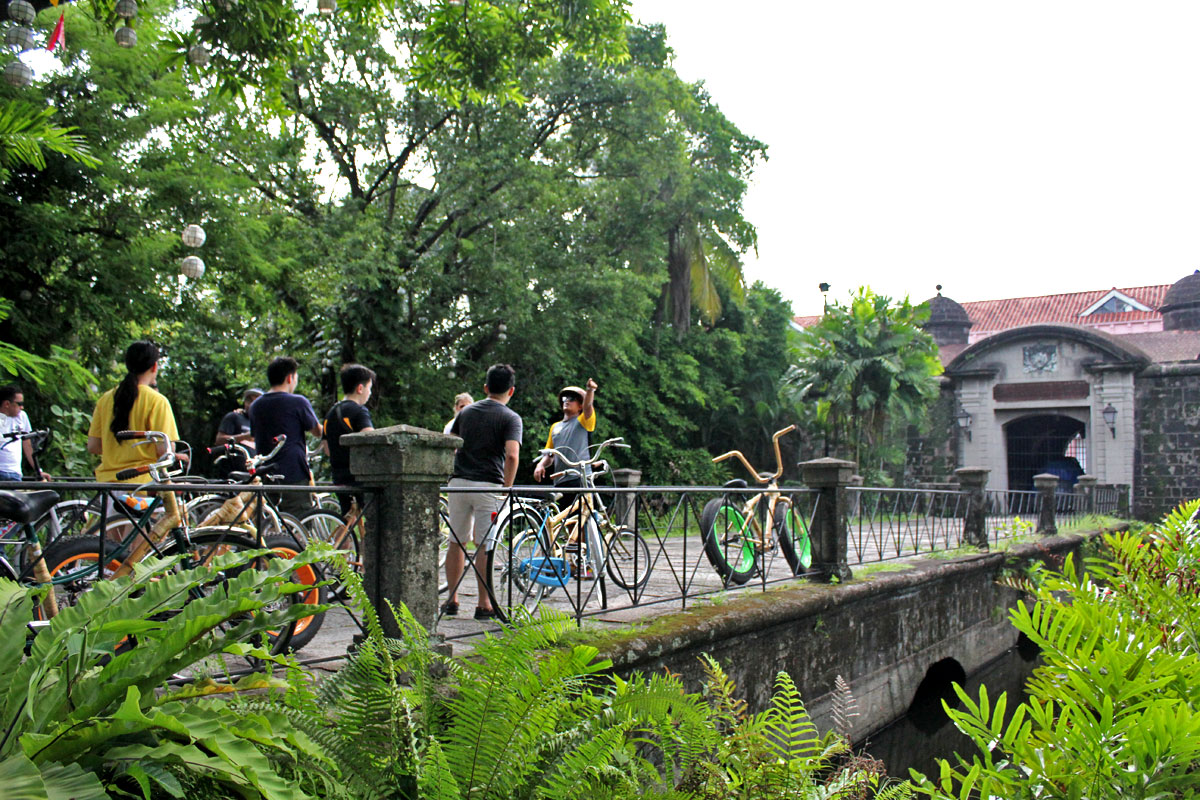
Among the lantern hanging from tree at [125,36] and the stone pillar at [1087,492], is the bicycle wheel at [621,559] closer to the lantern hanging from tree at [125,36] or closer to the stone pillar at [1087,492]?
the lantern hanging from tree at [125,36]

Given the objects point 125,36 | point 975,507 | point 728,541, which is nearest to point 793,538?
point 728,541

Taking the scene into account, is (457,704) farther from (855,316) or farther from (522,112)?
(855,316)

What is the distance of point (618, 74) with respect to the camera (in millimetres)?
15789

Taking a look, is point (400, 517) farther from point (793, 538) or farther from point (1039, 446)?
point (1039, 446)

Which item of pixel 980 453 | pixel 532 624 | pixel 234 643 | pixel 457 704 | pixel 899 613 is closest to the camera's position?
pixel 234 643

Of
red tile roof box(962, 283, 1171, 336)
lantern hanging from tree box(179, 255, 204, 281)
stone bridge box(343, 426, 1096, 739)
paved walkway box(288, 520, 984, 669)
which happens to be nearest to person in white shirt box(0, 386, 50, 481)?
lantern hanging from tree box(179, 255, 204, 281)

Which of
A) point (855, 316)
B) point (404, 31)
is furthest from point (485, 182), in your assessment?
point (855, 316)

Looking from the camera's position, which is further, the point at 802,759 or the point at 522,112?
the point at 522,112

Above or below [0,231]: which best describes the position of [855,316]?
above

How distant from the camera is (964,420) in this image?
947 inches

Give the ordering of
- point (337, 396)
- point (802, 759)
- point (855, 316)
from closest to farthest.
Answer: point (802, 759)
point (337, 396)
point (855, 316)

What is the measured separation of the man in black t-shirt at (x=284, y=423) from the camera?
5.09 m

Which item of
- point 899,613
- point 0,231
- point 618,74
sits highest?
point 618,74

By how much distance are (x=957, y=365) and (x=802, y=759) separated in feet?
77.4
